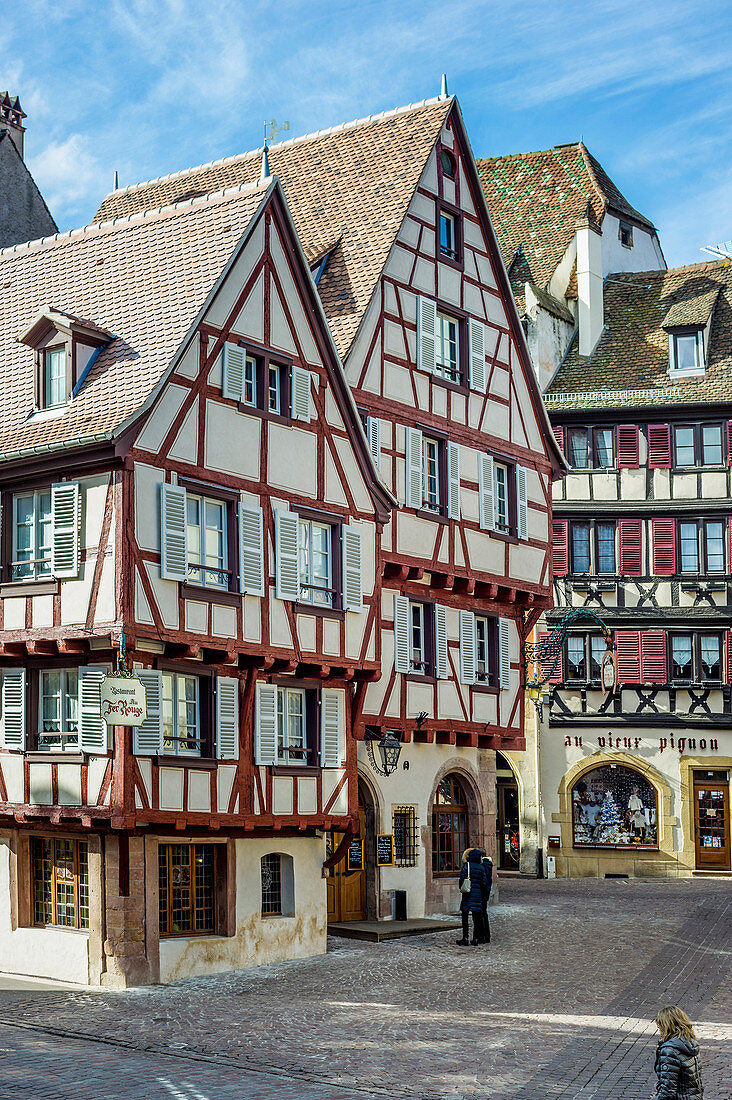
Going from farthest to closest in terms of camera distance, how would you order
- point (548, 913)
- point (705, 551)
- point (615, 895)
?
point (705, 551), point (615, 895), point (548, 913)

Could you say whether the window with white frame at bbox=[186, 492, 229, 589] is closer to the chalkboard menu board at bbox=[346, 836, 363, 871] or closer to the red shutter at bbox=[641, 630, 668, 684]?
the chalkboard menu board at bbox=[346, 836, 363, 871]

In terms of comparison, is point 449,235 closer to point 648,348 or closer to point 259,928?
point 648,348

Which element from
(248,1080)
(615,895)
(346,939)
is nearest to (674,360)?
(615,895)

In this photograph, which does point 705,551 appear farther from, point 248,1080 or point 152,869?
point 248,1080

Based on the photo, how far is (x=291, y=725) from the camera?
74.8ft

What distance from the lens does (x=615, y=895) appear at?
3275 cm

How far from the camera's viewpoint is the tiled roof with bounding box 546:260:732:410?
129 feet

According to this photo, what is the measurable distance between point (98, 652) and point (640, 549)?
22.2 m

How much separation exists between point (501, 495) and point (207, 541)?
10.1 m

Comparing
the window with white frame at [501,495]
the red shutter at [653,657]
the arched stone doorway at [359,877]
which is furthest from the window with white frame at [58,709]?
the red shutter at [653,657]

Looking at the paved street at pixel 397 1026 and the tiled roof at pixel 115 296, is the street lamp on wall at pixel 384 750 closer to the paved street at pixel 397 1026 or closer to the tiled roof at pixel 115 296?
the paved street at pixel 397 1026

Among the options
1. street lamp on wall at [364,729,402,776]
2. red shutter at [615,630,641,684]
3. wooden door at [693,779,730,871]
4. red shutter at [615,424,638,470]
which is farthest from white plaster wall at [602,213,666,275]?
street lamp on wall at [364,729,402,776]

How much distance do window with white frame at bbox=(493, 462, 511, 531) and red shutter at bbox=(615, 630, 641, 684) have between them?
34.9 ft

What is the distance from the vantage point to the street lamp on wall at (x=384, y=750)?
85.4 ft
